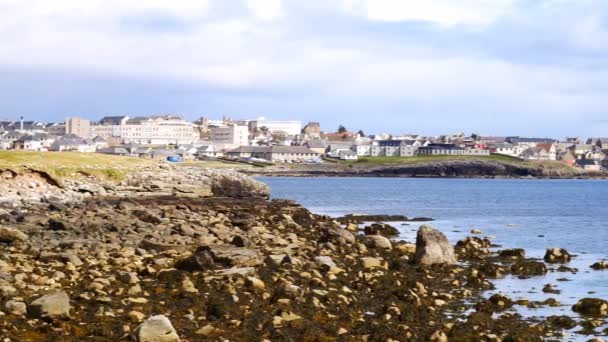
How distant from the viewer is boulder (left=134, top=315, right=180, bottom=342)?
12.4m

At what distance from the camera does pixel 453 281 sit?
21188 mm

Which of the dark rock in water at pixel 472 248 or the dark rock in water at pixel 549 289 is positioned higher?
the dark rock in water at pixel 549 289

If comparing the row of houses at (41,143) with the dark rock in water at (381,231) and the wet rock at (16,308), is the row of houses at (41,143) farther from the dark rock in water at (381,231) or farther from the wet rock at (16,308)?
the wet rock at (16,308)

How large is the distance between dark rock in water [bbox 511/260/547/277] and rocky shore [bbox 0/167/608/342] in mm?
66

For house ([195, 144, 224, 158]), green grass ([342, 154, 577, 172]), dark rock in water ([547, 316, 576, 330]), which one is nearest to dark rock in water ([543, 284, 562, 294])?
dark rock in water ([547, 316, 576, 330])

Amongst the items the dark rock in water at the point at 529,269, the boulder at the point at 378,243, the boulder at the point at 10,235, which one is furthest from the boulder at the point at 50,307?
the boulder at the point at 378,243

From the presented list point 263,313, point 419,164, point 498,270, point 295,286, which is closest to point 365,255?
point 498,270

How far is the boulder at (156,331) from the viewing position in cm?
1238

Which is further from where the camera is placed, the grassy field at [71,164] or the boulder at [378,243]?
the grassy field at [71,164]

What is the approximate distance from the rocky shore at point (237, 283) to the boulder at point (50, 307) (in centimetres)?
2

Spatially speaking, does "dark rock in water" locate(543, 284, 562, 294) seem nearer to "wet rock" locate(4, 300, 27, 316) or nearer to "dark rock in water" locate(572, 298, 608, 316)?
"dark rock in water" locate(572, 298, 608, 316)

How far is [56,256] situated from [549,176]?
6492 inches

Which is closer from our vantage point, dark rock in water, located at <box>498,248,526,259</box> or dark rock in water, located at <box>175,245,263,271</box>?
dark rock in water, located at <box>175,245,263,271</box>

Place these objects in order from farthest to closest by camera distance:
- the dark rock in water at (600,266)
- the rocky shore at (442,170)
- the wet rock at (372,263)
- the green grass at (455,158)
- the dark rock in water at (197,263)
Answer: the green grass at (455,158) → the rocky shore at (442,170) → the dark rock in water at (600,266) → the wet rock at (372,263) → the dark rock in water at (197,263)
